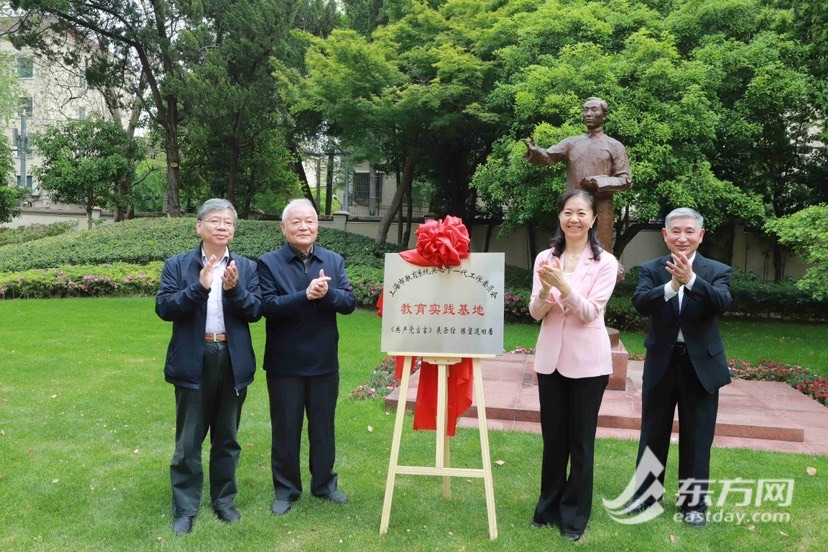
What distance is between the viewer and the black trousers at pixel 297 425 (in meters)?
3.24

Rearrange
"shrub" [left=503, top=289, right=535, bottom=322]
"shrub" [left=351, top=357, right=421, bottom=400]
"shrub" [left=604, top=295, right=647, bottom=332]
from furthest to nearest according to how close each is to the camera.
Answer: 1. "shrub" [left=503, top=289, right=535, bottom=322]
2. "shrub" [left=604, top=295, right=647, bottom=332]
3. "shrub" [left=351, top=357, right=421, bottom=400]

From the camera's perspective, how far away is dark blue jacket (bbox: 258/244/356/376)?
3.17 metres

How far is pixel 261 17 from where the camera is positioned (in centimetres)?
1636

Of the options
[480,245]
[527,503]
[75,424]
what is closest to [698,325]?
[527,503]

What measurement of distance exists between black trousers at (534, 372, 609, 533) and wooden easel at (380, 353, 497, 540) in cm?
29

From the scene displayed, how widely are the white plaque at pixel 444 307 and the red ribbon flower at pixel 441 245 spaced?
4 centimetres

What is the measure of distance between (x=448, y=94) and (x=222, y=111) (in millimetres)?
7253

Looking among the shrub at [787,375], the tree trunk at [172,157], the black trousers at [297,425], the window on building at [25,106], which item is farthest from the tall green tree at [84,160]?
the black trousers at [297,425]

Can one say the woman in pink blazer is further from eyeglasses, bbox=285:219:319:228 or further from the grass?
eyeglasses, bbox=285:219:319:228

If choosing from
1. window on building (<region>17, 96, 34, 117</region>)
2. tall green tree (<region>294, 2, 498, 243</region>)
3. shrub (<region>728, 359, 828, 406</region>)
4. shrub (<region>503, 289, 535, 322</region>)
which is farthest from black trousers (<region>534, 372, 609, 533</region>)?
window on building (<region>17, 96, 34, 117</region>)

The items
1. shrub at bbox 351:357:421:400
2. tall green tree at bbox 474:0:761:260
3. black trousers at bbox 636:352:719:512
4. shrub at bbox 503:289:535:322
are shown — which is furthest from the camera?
shrub at bbox 503:289:535:322

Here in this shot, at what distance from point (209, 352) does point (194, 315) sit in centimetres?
19

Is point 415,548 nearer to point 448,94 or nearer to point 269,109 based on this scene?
point 448,94

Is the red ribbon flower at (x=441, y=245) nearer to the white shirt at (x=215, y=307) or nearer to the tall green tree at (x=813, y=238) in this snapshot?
the white shirt at (x=215, y=307)
